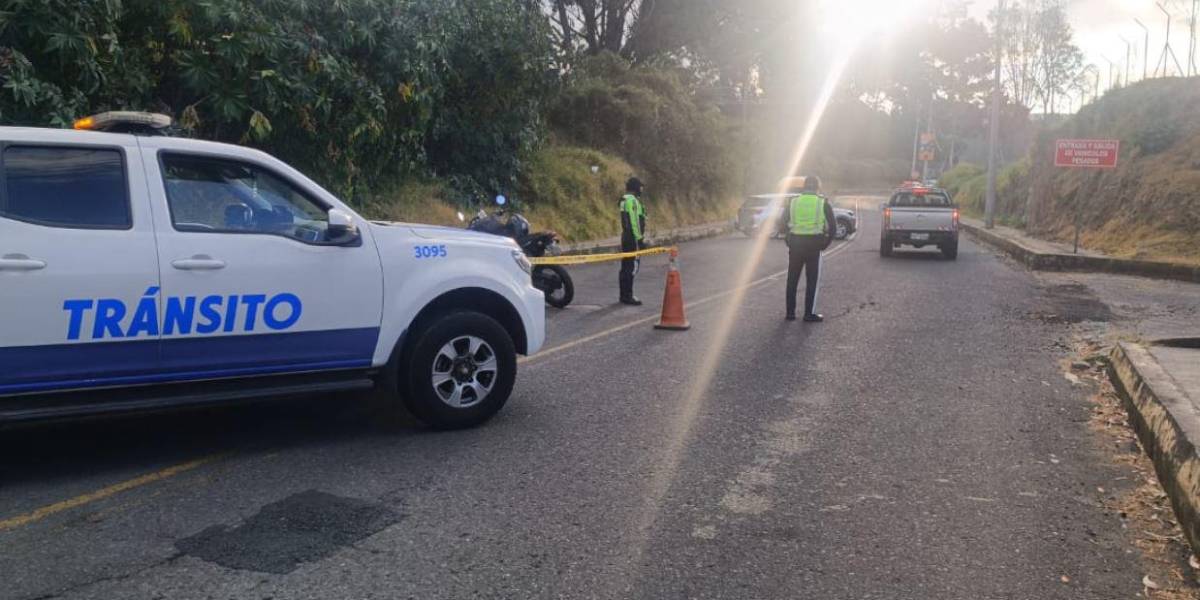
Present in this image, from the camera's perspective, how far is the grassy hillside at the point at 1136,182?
20.9 meters

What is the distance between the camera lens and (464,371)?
20.4 feet

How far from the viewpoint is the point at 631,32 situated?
116 feet

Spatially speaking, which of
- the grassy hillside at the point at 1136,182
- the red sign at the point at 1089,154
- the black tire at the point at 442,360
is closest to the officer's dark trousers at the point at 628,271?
the black tire at the point at 442,360

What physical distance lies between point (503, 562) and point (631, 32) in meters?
33.2

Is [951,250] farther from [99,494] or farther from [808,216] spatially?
[99,494]

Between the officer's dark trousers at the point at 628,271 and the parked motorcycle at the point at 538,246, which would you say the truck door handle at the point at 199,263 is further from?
the officer's dark trousers at the point at 628,271

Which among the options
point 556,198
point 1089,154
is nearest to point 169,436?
point 556,198

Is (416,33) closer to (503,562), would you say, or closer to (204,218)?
(204,218)

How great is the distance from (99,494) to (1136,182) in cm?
2424

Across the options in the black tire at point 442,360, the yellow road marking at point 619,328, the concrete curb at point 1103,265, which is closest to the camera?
the black tire at point 442,360

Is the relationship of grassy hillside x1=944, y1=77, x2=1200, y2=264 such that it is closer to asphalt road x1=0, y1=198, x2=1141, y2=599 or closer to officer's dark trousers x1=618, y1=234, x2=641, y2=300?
officer's dark trousers x1=618, y1=234, x2=641, y2=300

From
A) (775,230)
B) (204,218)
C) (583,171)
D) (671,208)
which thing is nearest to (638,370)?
(204,218)

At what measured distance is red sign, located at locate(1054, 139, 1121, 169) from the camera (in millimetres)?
21141

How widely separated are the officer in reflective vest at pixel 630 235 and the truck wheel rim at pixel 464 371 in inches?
271
